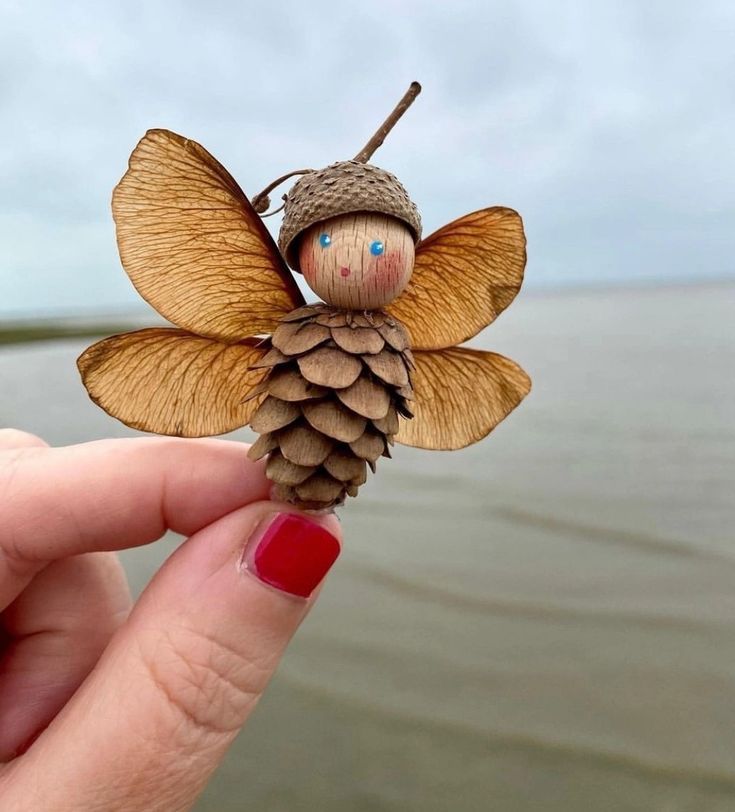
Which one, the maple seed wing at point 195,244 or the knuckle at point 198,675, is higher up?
the maple seed wing at point 195,244

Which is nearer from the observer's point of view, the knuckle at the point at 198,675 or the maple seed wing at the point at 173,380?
the maple seed wing at the point at 173,380

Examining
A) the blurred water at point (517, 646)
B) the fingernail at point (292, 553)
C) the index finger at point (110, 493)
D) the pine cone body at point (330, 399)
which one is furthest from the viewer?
the blurred water at point (517, 646)

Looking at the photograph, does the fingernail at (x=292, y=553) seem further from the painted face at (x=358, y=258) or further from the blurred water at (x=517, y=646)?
the blurred water at (x=517, y=646)

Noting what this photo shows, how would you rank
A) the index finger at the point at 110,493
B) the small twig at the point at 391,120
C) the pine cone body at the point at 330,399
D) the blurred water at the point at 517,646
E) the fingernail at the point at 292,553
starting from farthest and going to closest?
the blurred water at the point at 517,646 → the index finger at the point at 110,493 → the fingernail at the point at 292,553 → the small twig at the point at 391,120 → the pine cone body at the point at 330,399

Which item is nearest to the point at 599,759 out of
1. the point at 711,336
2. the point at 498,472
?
the point at 498,472

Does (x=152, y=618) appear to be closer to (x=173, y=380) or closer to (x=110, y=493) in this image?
(x=110, y=493)

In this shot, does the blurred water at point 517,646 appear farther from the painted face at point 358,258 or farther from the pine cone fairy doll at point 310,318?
the painted face at point 358,258

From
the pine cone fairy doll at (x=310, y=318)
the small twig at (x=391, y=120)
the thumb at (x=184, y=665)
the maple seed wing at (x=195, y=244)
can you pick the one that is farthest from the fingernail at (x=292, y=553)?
the small twig at (x=391, y=120)

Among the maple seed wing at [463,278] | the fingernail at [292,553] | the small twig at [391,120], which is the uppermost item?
the small twig at [391,120]

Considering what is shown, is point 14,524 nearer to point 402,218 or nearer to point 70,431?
point 402,218
